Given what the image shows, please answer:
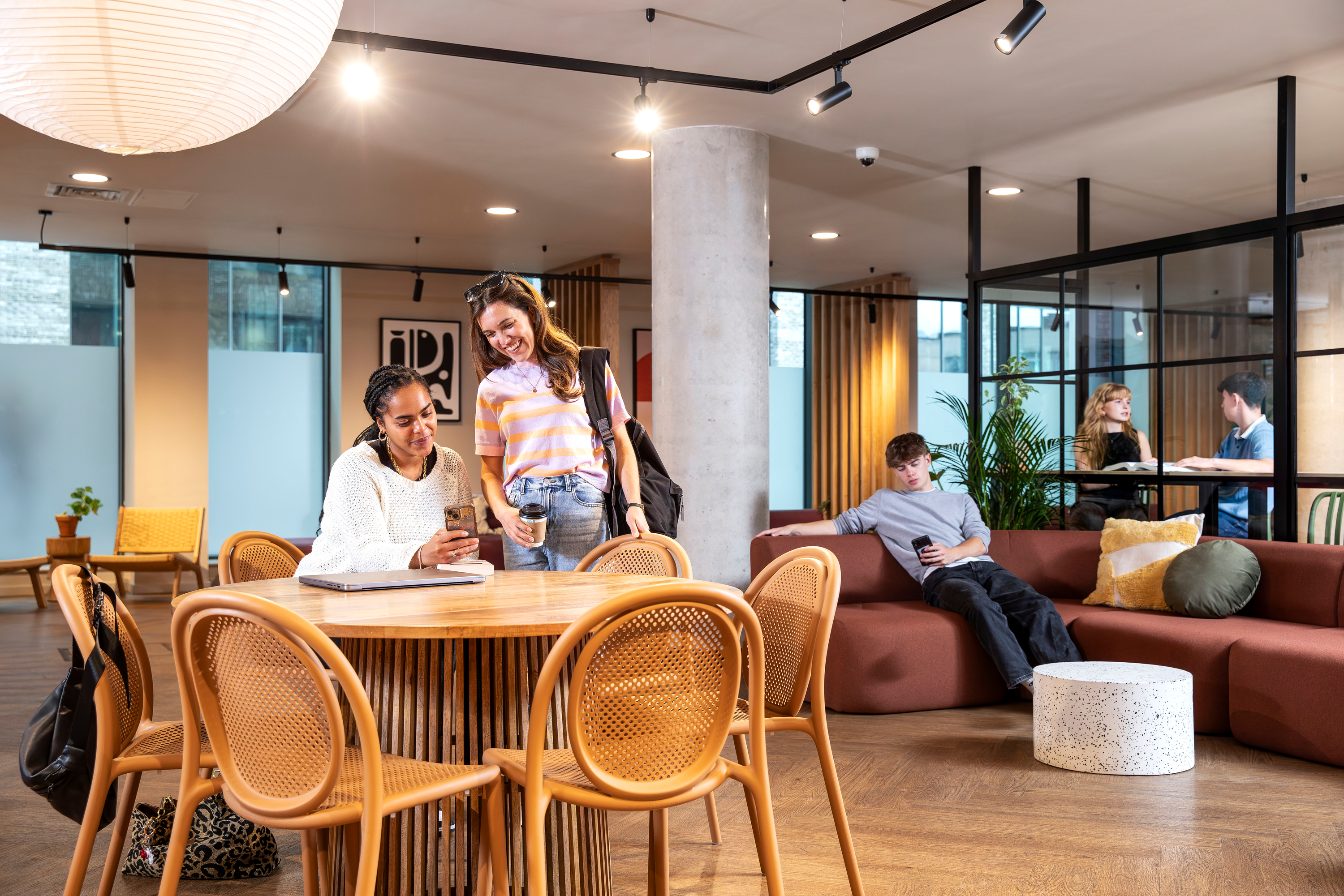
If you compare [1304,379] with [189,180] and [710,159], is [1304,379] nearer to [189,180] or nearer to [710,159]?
[710,159]

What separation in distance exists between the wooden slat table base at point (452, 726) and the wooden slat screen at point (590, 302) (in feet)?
24.3

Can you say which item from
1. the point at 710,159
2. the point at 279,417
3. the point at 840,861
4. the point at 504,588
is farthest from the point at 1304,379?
the point at 279,417

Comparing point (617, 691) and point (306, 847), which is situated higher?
point (617, 691)

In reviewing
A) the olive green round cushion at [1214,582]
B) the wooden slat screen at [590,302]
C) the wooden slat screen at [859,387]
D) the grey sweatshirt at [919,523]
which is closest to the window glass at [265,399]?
the wooden slat screen at [590,302]

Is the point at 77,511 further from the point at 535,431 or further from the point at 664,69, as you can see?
the point at 535,431

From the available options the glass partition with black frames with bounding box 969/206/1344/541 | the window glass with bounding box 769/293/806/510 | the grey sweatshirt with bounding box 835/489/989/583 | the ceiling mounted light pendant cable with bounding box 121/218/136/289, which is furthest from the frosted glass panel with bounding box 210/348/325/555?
the glass partition with black frames with bounding box 969/206/1344/541

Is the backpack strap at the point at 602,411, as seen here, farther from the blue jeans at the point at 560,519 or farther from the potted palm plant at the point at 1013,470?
the potted palm plant at the point at 1013,470

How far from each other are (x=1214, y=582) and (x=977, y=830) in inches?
81.0

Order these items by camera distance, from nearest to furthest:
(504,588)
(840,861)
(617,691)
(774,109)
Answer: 1. (617,691)
2. (504,588)
3. (840,861)
4. (774,109)

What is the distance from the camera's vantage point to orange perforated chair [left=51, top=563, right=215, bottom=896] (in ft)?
7.04

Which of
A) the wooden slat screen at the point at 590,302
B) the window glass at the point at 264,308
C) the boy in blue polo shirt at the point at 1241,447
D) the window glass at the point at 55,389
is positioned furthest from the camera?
the window glass at the point at 264,308

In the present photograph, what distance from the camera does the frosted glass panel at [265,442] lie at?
9.94 meters

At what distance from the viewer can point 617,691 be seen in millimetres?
1854

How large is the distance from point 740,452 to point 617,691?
3.69 m
